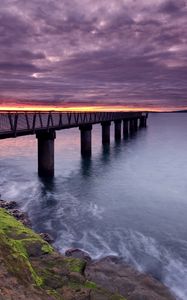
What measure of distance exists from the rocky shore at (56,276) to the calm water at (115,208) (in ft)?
5.93

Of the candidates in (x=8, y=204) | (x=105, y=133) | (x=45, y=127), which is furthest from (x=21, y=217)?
(x=105, y=133)

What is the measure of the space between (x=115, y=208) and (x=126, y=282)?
10732mm

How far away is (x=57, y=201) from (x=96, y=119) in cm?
2518

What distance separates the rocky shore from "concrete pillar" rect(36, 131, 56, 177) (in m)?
16.3

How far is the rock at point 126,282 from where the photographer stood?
950 centimetres

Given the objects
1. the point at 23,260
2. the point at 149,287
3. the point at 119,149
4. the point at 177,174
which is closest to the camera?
the point at 23,260

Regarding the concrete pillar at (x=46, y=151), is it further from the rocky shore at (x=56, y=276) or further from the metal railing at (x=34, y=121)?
the rocky shore at (x=56, y=276)

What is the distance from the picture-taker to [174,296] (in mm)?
10375

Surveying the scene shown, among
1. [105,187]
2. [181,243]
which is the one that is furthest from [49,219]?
[105,187]

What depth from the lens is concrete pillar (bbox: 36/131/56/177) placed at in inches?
1110

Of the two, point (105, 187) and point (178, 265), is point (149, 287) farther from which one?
point (105, 187)

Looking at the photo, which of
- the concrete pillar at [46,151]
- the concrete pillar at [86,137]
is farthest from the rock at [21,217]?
the concrete pillar at [86,137]

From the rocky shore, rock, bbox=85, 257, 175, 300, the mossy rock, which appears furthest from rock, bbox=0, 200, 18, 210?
rock, bbox=85, 257, 175, 300

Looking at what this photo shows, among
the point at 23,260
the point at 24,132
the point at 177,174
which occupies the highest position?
the point at 24,132
